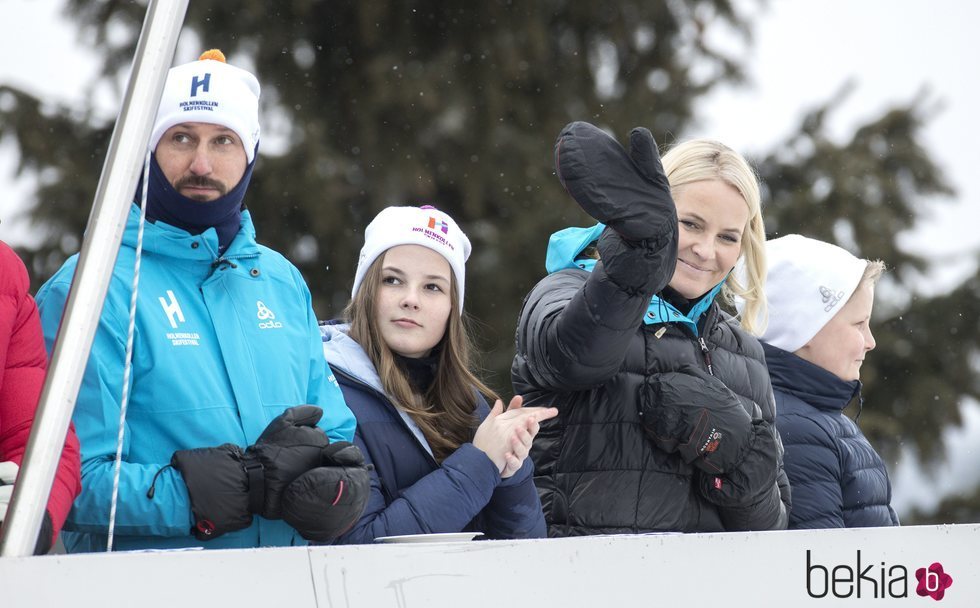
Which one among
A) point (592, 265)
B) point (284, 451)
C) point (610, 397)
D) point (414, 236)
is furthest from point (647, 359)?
point (284, 451)

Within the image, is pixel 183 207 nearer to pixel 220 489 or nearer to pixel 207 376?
pixel 207 376

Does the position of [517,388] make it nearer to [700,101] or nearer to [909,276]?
[700,101]

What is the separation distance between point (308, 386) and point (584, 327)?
0.55 metres

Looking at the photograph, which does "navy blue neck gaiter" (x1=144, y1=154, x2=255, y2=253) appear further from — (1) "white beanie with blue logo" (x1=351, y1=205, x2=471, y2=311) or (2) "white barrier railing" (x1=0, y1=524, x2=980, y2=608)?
(2) "white barrier railing" (x1=0, y1=524, x2=980, y2=608)

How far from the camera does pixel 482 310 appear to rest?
6.84 metres

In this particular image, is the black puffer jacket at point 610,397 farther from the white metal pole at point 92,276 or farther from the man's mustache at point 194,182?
the white metal pole at point 92,276

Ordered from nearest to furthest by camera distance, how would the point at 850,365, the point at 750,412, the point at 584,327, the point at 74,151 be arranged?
the point at 584,327 < the point at 750,412 < the point at 850,365 < the point at 74,151

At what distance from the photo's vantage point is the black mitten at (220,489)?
2.03 m

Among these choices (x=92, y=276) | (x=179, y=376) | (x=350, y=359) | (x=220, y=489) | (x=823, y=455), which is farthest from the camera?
(x=823, y=455)

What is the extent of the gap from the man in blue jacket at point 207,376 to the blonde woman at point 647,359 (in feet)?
1.61

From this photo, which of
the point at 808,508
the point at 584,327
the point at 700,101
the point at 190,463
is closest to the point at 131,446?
the point at 190,463

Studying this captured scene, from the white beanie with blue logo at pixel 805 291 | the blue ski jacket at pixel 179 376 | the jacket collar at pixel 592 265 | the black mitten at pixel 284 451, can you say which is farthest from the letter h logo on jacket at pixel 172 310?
the white beanie with blue logo at pixel 805 291

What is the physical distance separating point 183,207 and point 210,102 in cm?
23

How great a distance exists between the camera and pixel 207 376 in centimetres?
222
